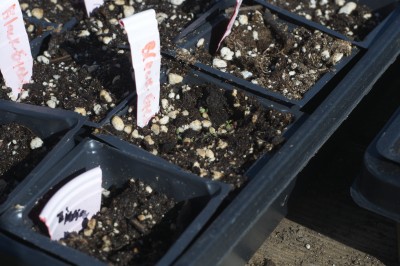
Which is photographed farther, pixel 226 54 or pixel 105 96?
pixel 226 54

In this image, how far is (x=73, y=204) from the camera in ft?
4.78

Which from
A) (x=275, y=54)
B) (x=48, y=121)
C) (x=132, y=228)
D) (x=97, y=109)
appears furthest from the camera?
(x=275, y=54)

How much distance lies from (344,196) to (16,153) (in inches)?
34.0

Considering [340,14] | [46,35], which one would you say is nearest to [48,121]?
[46,35]

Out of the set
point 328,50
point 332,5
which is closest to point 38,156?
point 328,50

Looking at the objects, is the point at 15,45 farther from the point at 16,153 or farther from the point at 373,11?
the point at 373,11

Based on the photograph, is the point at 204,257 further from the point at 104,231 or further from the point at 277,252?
the point at 277,252

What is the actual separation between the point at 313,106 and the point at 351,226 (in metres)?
0.33

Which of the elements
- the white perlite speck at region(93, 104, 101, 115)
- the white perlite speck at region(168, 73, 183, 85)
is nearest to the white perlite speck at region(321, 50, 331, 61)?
the white perlite speck at region(168, 73, 183, 85)

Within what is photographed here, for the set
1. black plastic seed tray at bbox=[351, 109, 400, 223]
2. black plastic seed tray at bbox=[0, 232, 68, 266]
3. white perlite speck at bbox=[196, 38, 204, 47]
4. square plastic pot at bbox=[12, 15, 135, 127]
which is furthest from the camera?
white perlite speck at bbox=[196, 38, 204, 47]

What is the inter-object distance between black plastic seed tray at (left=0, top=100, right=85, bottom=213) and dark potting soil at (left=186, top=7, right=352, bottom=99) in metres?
0.42

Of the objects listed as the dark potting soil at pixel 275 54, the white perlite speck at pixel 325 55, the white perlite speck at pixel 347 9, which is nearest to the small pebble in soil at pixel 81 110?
the dark potting soil at pixel 275 54

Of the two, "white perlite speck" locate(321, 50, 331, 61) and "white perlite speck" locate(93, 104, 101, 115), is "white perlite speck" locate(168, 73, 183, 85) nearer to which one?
"white perlite speck" locate(93, 104, 101, 115)

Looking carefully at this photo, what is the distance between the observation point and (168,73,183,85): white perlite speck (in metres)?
1.78
